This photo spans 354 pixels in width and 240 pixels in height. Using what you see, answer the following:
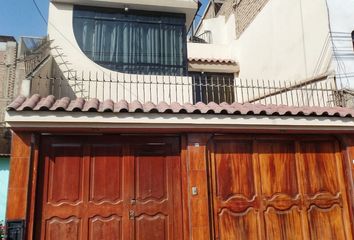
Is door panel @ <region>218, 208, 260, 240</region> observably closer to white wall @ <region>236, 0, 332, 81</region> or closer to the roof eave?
the roof eave

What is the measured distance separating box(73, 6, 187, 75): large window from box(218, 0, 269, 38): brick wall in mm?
3879

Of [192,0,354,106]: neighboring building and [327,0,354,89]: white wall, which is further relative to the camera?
[192,0,354,106]: neighboring building

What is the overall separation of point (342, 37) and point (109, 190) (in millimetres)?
6892

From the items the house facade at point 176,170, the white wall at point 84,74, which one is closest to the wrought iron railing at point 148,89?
the white wall at point 84,74

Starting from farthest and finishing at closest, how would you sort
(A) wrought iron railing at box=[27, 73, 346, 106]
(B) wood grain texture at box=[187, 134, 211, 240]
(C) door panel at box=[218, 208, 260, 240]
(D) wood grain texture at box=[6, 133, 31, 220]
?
1. (A) wrought iron railing at box=[27, 73, 346, 106]
2. (C) door panel at box=[218, 208, 260, 240]
3. (B) wood grain texture at box=[187, 134, 211, 240]
4. (D) wood grain texture at box=[6, 133, 31, 220]

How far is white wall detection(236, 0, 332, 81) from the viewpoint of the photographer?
830 centimetres

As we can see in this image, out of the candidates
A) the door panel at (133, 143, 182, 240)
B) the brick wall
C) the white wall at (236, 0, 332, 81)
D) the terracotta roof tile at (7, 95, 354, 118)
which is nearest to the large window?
the white wall at (236, 0, 332, 81)

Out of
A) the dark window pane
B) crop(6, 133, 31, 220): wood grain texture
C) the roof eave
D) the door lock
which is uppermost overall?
the dark window pane

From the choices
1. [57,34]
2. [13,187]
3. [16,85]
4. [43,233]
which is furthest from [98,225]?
[16,85]

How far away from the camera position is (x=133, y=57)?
9.33 meters

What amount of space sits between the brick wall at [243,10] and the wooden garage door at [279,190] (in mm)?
7183

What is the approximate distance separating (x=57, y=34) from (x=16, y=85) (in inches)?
306

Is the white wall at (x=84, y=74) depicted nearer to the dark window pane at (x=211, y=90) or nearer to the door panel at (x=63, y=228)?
the dark window pane at (x=211, y=90)

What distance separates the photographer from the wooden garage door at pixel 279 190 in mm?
5664
